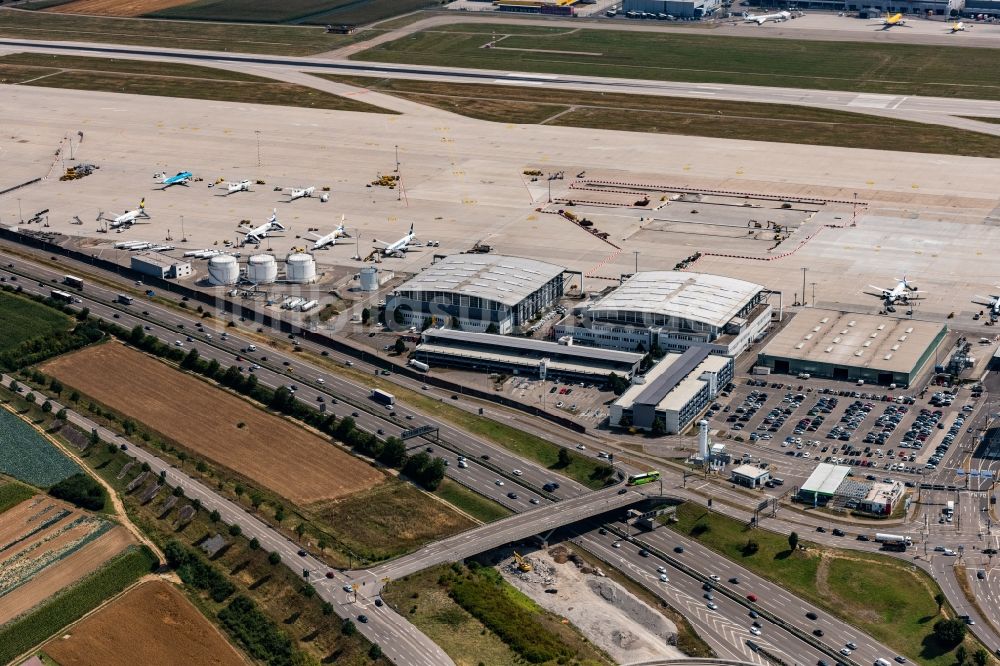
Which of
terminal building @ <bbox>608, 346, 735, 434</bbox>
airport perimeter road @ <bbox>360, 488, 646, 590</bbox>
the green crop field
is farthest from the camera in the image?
terminal building @ <bbox>608, 346, 735, 434</bbox>

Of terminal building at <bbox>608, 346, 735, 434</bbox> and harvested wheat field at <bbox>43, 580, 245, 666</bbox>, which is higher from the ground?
terminal building at <bbox>608, 346, 735, 434</bbox>

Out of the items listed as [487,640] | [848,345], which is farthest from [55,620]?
[848,345]

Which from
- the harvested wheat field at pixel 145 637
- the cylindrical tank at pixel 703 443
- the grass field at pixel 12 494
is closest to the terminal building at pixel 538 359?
the cylindrical tank at pixel 703 443

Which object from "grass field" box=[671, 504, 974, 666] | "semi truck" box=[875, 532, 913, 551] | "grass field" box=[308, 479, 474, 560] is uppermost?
"grass field" box=[308, 479, 474, 560]

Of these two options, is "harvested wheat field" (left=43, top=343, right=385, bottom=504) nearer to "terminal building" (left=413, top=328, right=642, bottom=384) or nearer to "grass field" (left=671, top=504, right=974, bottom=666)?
"terminal building" (left=413, top=328, right=642, bottom=384)

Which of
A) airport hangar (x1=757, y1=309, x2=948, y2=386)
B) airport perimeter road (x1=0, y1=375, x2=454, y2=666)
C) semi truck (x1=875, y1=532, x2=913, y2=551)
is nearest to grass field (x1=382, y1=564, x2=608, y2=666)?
airport perimeter road (x1=0, y1=375, x2=454, y2=666)
